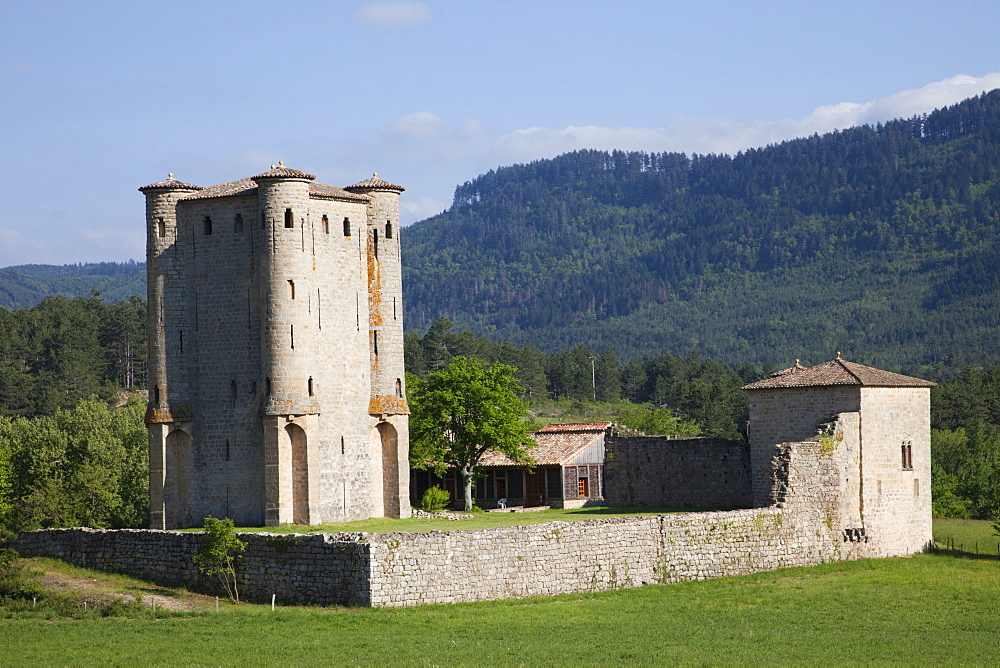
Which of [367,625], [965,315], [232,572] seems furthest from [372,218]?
[965,315]

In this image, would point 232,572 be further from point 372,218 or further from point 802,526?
point 372,218

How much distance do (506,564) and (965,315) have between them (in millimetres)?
154637

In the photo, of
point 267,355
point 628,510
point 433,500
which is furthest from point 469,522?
point 433,500

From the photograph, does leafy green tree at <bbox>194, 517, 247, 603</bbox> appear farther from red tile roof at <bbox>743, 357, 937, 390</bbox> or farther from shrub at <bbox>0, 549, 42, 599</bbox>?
red tile roof at <bbox>743, 357, 937, 390</bbox>

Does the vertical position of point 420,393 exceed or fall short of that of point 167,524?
it exceeds it

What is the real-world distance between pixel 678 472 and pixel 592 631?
20.6 metres

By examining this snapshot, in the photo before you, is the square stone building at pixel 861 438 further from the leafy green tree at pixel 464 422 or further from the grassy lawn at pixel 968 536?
the leafy green tree at pixel 464 422

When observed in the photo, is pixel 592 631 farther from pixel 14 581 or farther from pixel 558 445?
pixel 558 445

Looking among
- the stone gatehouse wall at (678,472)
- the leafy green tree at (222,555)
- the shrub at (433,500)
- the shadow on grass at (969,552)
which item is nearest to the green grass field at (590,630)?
the leafy green tree at (222,555)

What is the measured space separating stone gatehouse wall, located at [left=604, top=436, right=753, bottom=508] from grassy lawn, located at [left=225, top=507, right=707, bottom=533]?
796mm

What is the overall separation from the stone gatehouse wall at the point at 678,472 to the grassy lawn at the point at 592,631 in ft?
37.9

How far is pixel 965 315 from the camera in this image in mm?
172375

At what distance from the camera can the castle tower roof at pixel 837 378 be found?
39.7m

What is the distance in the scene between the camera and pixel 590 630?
26844 millimetres
